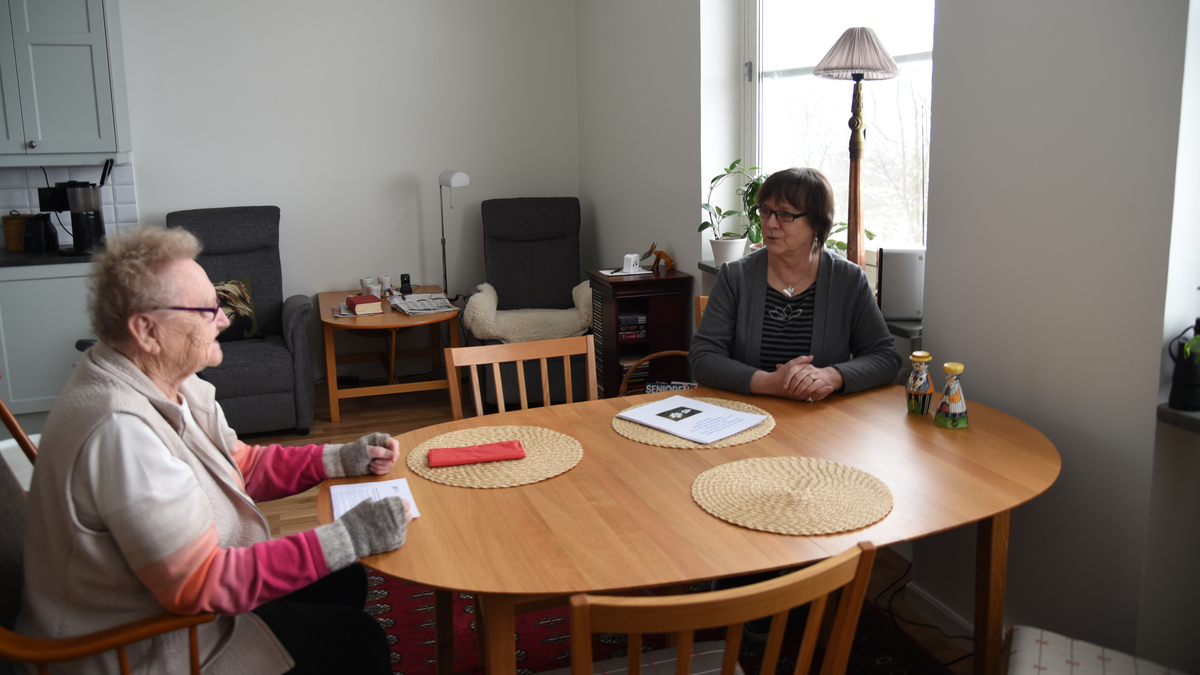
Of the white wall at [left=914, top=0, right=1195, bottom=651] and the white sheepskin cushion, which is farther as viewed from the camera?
the white sheepskin cushion

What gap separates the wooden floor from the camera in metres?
2.25

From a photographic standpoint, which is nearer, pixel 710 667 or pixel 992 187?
pixel 710 667

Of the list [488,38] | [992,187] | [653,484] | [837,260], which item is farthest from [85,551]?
[488,38]

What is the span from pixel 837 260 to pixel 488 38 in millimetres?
3346

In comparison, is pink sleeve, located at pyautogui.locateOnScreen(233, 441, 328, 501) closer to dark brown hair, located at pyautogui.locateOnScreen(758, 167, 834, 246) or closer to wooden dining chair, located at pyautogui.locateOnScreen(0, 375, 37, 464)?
wooden dining chair, located at pyautogui.locateOnScreen(0, 375, 37, 464)

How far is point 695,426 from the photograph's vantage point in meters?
1.91

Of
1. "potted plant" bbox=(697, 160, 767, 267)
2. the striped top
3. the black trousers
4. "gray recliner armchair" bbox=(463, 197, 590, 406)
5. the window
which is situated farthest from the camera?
"gray recliner armchair" bbox=(463, 197, 590, 406)

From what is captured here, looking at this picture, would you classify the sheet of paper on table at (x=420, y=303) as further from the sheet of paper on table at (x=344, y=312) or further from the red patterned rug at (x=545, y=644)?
the red patterned rug at (x=545, y=644)

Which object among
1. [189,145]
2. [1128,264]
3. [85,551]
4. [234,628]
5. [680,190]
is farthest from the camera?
[189,145]

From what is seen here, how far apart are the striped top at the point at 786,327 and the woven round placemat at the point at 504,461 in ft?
2.46

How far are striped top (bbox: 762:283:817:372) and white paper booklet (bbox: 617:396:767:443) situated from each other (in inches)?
14.1

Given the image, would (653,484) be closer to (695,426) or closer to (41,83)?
(695,426)

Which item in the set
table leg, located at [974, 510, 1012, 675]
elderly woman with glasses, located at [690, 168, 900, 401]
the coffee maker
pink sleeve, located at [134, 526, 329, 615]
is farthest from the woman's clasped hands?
the coffee maker

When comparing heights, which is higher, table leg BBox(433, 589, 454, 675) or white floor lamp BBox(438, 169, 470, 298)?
white floor lamp BBox(438, 169, 470, 298)
